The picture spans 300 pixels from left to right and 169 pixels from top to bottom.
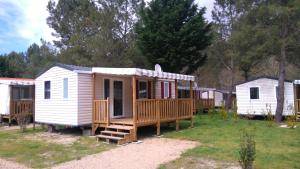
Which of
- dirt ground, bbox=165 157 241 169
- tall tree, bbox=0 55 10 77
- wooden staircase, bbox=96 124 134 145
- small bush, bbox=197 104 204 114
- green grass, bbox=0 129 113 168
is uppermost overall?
tall tree, bbox=0 55 10 77

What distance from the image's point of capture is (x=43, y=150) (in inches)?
399

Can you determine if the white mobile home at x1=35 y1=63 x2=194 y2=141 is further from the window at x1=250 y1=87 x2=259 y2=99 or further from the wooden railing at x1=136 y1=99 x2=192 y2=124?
the window at x1=250 y1=87 x2=259 y2=99

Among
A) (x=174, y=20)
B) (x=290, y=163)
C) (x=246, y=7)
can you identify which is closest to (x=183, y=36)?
(x=174, y=20)

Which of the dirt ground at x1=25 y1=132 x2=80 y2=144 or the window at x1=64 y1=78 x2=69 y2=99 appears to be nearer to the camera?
the dirt ground at x1=25 y1=132 x2=80 y2=144

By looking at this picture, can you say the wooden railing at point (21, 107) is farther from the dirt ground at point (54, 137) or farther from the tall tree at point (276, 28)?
the tall tree at point (276, 28)

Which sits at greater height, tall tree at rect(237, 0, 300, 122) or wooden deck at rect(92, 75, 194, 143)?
tall tree at rect(237, 0, 300, 122)

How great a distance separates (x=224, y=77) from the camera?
137ft

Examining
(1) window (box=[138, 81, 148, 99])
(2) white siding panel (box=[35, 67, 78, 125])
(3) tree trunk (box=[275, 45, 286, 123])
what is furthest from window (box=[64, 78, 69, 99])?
(3) tree trunk (box=[275, 45, 286, 123])

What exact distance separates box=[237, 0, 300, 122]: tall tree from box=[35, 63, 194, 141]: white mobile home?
493 centimetres

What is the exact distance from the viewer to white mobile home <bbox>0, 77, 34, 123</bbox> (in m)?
18.3

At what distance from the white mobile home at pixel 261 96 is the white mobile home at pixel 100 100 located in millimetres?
6479

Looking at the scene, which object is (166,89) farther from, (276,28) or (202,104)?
(202,104)

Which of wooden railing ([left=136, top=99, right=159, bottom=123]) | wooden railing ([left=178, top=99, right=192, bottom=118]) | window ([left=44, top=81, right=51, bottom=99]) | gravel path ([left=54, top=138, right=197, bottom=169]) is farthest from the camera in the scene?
wooden railing ([left=178, top=99, right=192, bottom=118])

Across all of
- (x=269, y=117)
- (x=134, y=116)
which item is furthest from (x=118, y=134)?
(x=269, y=117)
